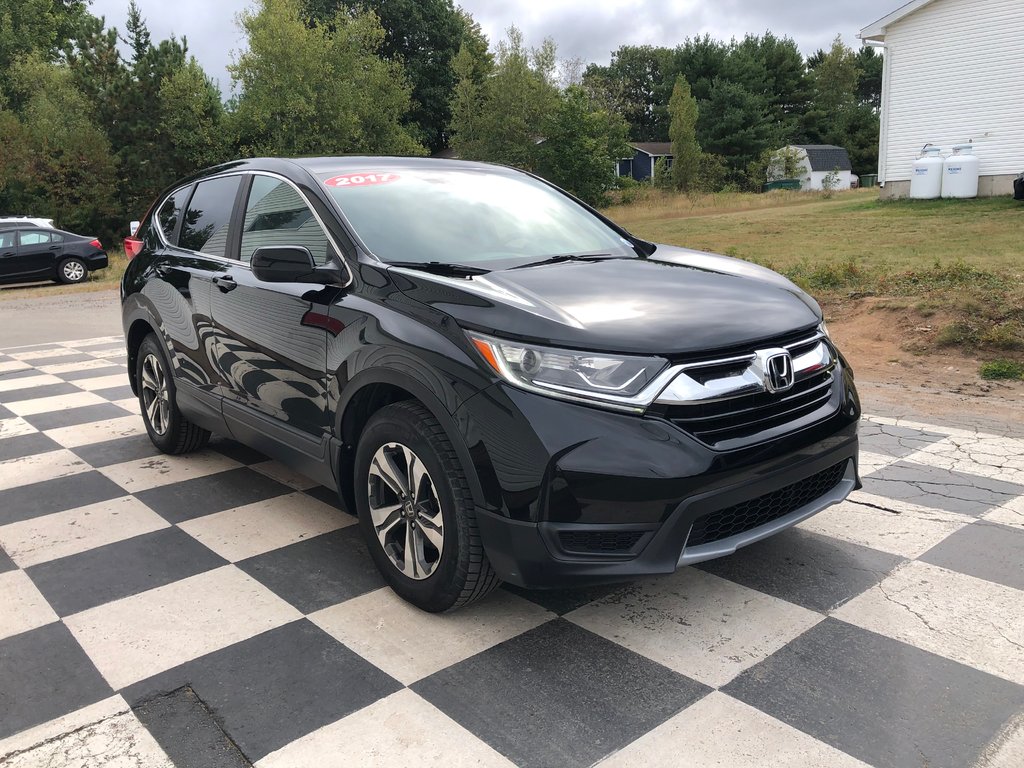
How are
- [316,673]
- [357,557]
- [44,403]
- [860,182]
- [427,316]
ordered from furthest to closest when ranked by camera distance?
1. [860,182]
2. [44,403]
3. [357,557]
4. [427,316]
5. [316,673]

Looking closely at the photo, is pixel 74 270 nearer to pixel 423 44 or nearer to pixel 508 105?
pixel 508 105

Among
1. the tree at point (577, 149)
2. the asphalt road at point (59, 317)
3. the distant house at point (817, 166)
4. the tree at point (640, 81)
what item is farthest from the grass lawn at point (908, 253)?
the tree at point (640, 81)

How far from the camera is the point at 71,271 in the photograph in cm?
1880

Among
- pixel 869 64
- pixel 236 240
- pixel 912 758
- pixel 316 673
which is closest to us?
pixel 912 758

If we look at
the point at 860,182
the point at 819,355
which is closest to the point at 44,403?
the point at 819,355

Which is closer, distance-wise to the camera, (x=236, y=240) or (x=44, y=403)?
(x=236, y=240)

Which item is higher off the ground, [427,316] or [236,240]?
[236,240]

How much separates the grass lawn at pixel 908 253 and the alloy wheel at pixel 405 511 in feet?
18.8

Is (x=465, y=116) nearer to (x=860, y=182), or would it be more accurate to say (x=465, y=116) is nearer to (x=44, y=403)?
(x=44, y=403)

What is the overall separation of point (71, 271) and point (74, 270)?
2.7 inches

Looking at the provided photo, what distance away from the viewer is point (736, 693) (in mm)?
2416

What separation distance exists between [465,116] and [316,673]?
1505 inches

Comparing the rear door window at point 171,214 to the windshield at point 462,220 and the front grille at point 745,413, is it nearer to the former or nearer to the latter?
the windshield at point 462,220

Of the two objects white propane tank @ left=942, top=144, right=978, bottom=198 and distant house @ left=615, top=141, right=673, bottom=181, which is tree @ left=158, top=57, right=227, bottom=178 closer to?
white propane tank @ left=942, top=144, right=978, bottom=198
